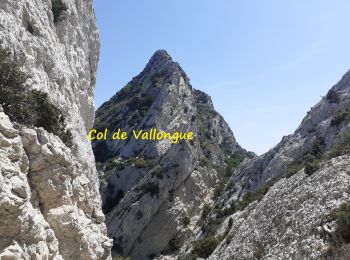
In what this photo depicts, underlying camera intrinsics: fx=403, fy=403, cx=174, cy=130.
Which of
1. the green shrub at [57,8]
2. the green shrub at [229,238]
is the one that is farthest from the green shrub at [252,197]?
the green shrub at [57,8]

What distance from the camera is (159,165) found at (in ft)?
209

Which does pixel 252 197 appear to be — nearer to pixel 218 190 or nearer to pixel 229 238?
pixel 229 238

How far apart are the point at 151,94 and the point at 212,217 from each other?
44.7 m

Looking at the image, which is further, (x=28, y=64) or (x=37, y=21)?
(x=37, y=21)

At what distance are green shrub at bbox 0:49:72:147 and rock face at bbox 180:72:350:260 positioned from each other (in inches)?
667

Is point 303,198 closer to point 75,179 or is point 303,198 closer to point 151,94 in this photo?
point 75,179

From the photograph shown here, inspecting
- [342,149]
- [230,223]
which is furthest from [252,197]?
[342,149]

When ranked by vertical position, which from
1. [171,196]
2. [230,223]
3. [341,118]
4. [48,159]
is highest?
[341,118]

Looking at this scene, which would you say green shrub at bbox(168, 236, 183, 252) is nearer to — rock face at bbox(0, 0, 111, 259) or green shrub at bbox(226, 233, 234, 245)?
green shrub at bbox(226, 233, 234, 245)

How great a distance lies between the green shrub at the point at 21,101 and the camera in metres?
18.8

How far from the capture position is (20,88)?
20844 millimetres

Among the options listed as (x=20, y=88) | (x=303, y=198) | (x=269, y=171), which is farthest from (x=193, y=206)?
(x=20, y=88)

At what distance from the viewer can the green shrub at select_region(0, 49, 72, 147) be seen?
739 inches

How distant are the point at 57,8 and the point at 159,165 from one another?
116 ft
